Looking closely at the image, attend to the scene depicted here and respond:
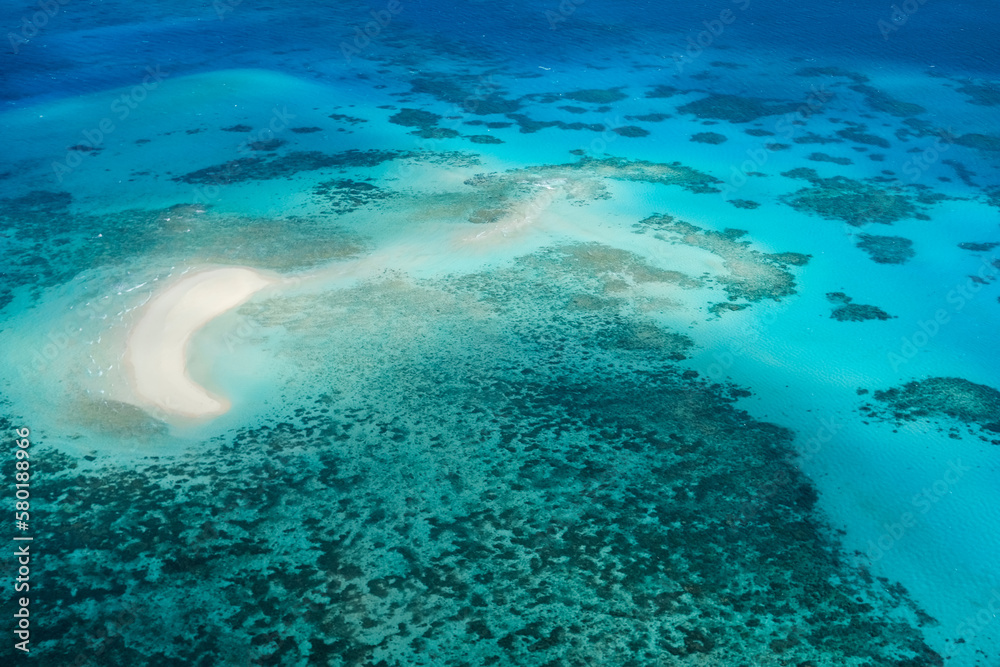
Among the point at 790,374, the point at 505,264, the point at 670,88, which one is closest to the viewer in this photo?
the point at 790,374

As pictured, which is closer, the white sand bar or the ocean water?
the ocean water

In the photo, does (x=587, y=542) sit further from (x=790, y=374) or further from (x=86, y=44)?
(x=86, y=44)

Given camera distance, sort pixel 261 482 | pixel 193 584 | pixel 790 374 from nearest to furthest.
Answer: pixel 193 584, pixel 261 482, pixel 790 374

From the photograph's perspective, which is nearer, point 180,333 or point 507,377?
point 507,377

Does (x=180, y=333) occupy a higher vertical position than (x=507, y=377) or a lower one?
higher

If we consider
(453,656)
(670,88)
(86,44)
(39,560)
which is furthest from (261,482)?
(86,44)
